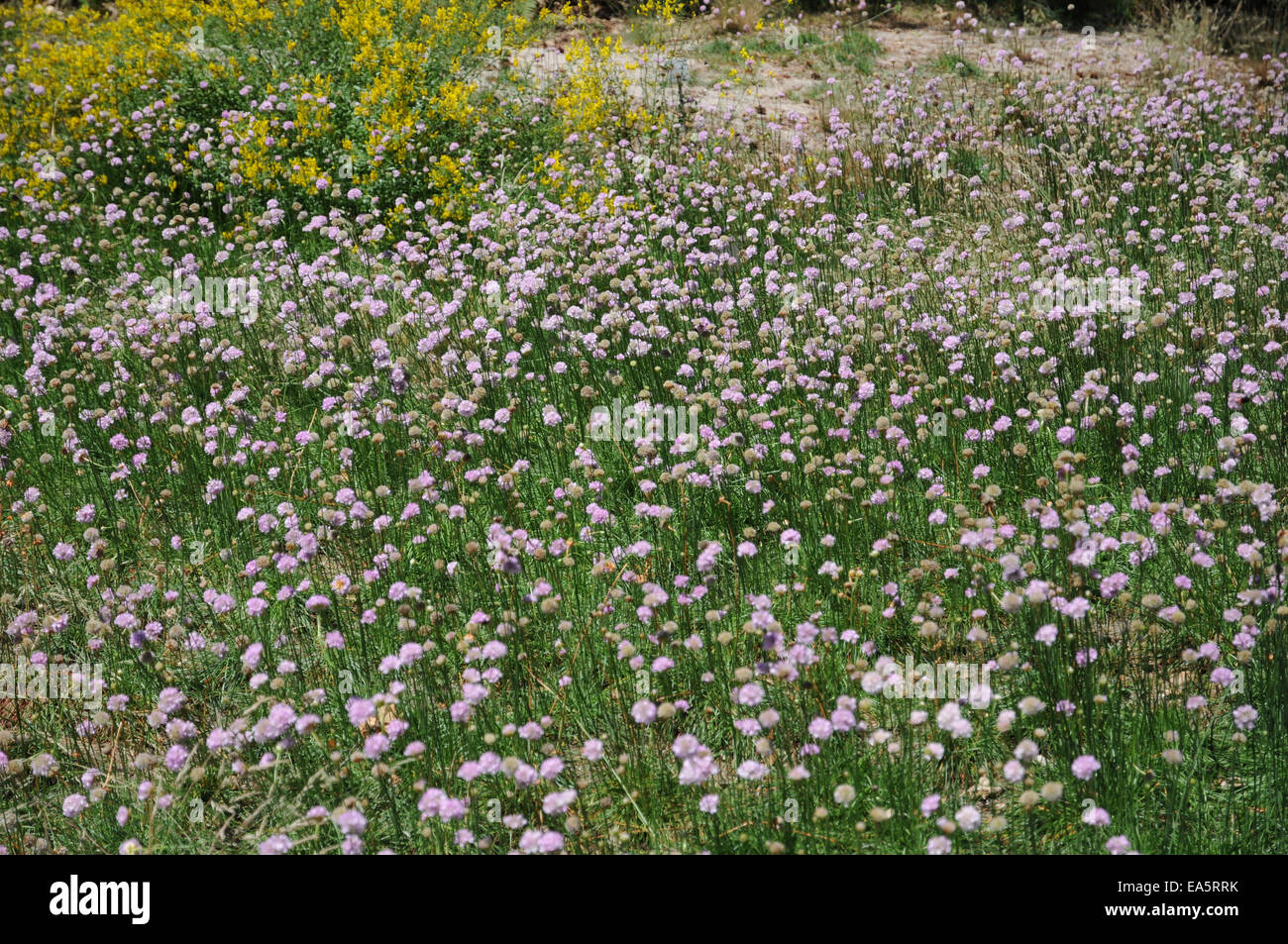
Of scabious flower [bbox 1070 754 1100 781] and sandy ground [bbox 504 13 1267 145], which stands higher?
sandy ground [bbox 504 13 1267 145]

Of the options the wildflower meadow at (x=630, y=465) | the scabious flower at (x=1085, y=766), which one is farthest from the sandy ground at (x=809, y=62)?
the scabious flower at (x=1085, y=766)

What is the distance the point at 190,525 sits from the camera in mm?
5145

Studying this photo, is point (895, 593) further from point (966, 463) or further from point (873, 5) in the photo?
point (873, 5)

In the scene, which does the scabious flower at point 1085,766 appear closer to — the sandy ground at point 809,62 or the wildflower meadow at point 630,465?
the wildflower meadow at point 630,465

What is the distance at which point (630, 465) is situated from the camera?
16.6 feet

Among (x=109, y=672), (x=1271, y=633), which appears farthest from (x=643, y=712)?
(x=109, y=672)

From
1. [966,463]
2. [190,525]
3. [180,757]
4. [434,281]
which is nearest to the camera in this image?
[180,757]

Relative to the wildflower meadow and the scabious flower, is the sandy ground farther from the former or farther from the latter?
the scabious flower

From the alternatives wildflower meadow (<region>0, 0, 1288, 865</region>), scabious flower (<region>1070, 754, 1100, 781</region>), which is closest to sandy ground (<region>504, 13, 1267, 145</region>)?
wildflower meadow (<region>0, 0, 1288, 865</region>)

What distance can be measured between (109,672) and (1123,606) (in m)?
3.99

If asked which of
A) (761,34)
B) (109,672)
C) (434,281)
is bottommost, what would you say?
(109,672)

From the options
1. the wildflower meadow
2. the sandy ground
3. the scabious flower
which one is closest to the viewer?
the scabious flower

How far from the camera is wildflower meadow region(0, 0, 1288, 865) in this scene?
3.30 m

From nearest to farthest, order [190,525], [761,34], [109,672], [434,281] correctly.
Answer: [109,672] < [190,525] < [434,281] < [761,34]
